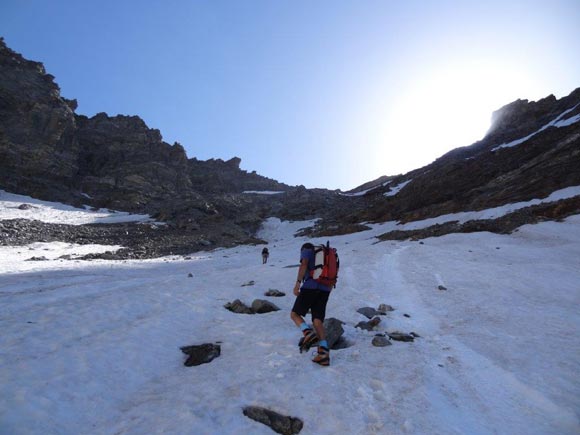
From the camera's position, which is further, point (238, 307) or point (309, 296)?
point (238, 307)

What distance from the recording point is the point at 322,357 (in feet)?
22.3

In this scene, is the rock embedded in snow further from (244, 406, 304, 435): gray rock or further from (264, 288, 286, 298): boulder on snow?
(244, 406, 304, 435): gray rock

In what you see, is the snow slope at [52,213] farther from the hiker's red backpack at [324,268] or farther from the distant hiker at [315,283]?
the hiker's red backpack at [324,268]

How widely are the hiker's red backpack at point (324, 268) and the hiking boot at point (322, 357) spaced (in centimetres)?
130

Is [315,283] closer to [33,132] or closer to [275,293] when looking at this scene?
[275,293]

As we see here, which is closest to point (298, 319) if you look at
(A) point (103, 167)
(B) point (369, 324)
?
(B) point (369, 324)

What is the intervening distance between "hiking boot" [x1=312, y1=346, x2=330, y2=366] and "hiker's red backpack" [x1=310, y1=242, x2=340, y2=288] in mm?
1305

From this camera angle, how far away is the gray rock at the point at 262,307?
11.4 m

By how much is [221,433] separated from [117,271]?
63.7 feet

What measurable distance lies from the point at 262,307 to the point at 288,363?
4509 millimetres

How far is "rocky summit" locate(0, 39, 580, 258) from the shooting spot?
126 ft

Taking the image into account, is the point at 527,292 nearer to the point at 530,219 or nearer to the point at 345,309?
the point at 345,309

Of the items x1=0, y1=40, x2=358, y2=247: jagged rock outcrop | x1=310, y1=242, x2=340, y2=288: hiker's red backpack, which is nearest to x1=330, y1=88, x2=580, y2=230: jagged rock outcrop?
x1=0, y1=40, x2=358, y2=247: jagged rock outcrop

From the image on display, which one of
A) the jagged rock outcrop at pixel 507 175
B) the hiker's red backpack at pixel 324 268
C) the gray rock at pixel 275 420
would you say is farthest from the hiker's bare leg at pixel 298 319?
the jagged rock outcrop at pixel 507 175
